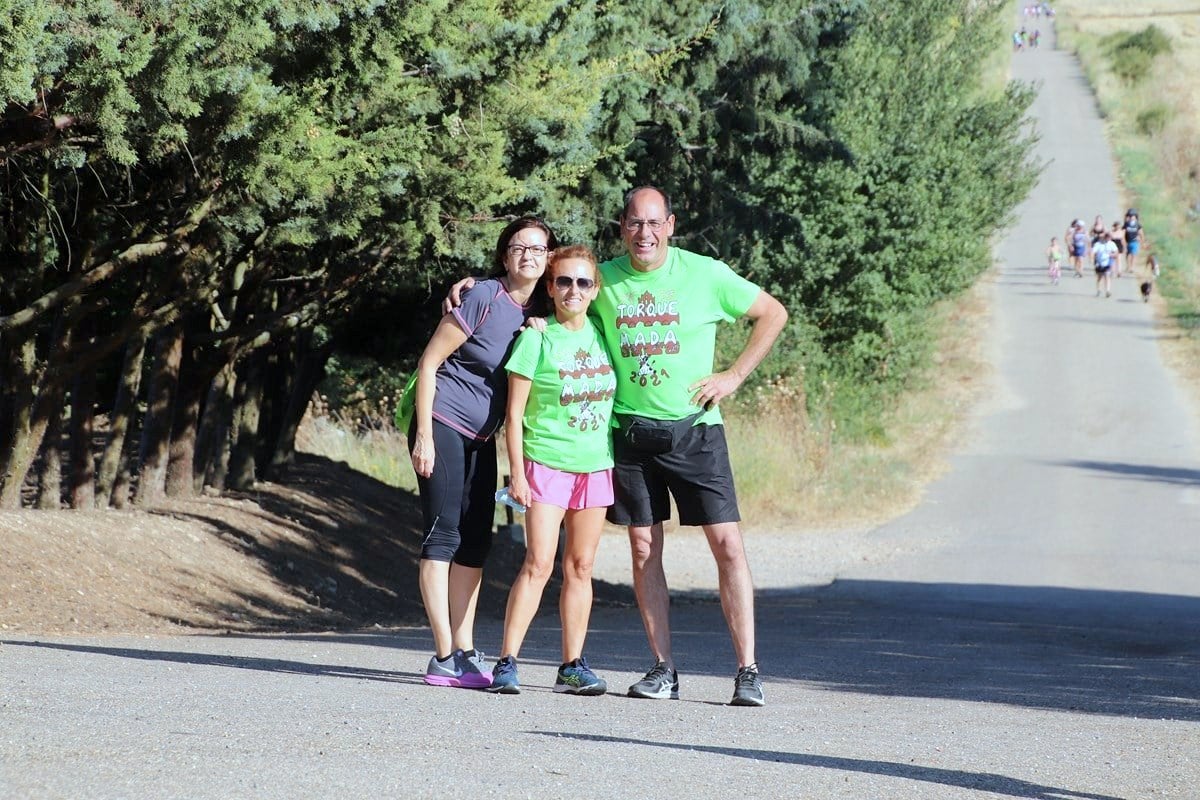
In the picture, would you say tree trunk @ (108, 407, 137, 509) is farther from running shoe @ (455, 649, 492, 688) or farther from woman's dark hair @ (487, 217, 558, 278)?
woman's dark hair @ (487, 217, 558, 278)

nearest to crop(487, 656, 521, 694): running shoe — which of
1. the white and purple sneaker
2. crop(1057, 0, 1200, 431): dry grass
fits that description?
the white and purple sneaker

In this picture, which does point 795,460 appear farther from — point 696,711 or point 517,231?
point 696,711

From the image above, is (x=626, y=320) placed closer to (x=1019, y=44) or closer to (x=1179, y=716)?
(x=1179, y=716)

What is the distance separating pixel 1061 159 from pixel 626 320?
59606 mm

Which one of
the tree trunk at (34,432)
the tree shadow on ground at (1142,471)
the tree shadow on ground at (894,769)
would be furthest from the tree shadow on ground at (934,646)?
the tree shadow on ground at (1142,471)

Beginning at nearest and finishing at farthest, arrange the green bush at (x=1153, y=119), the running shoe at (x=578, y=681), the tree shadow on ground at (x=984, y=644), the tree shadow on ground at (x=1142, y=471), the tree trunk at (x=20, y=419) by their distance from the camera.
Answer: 1. the running shoe at (x=578, y=681)
2. the tree shadow on ground at (x=984, y=644)
3. the tree trunk at (x=20, y=419)
4. the tree shadow on ground at (x=1142, y=471)
5. the green bush at (x=1153, y=119)

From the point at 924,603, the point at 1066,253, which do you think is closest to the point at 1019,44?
the point at 1066,253

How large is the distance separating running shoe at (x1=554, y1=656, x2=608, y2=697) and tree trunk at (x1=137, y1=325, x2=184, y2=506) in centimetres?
783

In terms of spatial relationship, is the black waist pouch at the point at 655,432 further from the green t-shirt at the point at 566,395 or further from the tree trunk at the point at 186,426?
the tree trunk at the point at 186,426

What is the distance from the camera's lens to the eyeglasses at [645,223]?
7.22m

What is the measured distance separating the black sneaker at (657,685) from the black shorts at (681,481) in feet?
2.09

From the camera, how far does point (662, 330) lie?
23.6 feet

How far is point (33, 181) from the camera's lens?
11.0 meters

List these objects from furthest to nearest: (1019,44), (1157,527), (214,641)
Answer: (1019,44) → (1157,527) → (214,641)
